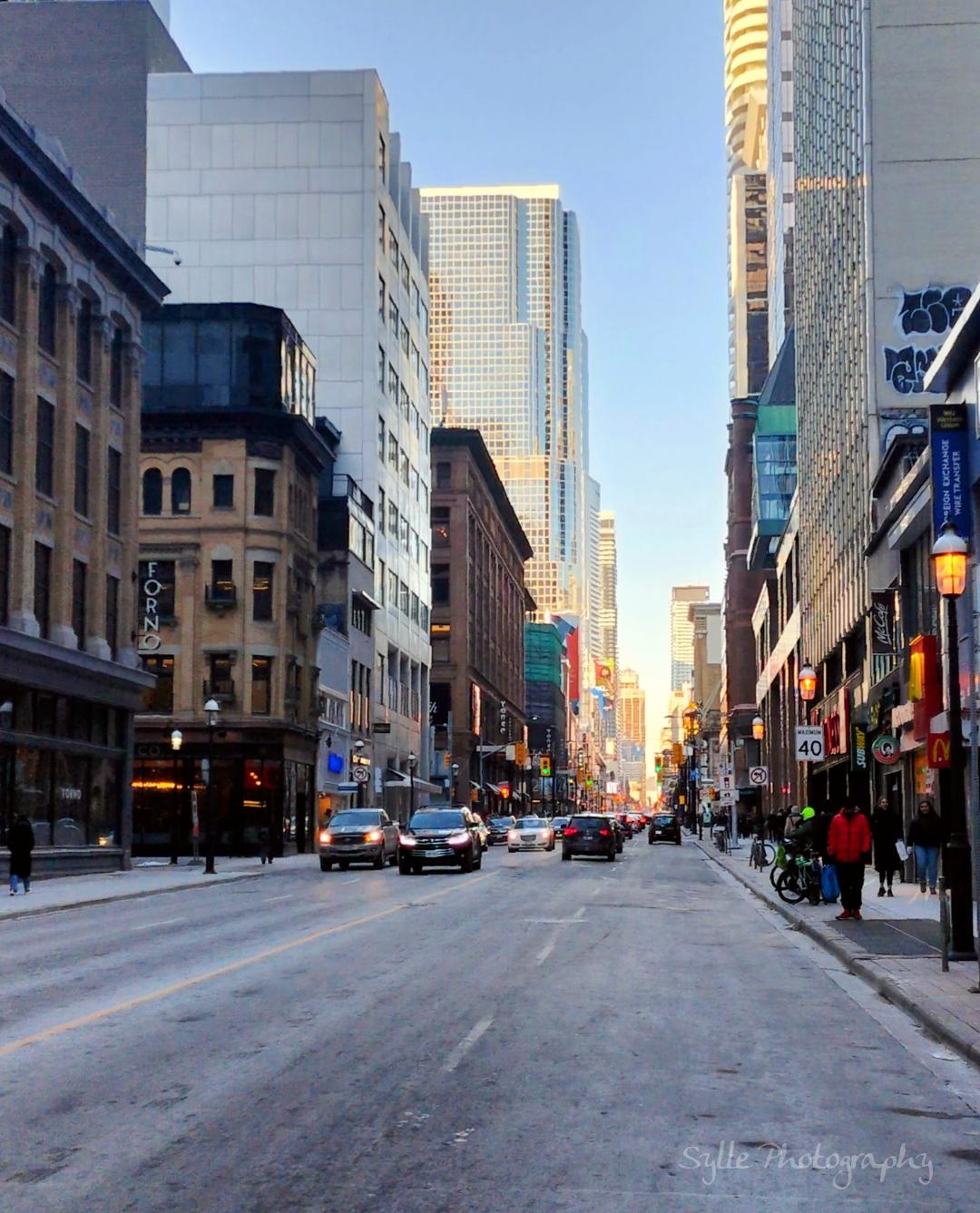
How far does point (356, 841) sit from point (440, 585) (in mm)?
76652

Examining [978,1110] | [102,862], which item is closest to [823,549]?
[102,862]

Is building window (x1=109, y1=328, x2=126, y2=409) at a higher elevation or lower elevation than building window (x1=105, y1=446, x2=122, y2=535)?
higher

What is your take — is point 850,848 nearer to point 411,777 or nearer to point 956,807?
point 956,807

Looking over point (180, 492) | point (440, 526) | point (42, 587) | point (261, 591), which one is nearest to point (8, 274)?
point (42, 587)

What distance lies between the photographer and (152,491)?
63500mm

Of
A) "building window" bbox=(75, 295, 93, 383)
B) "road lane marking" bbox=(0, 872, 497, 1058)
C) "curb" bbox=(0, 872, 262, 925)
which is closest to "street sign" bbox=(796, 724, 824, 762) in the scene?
"road lane marking" bbox=(0, 872, 497, 1058)

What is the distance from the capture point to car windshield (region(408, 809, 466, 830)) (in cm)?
4150

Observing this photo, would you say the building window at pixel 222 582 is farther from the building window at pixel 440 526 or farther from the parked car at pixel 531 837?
the building window at pixel 440 526

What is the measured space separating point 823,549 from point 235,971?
51610 mm

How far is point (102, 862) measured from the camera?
4494cm

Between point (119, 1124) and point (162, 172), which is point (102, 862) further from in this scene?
point (162, 172)

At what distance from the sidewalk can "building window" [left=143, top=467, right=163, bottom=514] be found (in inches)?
618

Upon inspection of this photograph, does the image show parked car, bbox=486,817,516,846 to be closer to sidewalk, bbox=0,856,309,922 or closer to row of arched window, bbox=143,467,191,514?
row of arched window, bbox=143,467,191,514

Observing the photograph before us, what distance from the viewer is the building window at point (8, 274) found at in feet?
Result: 128
